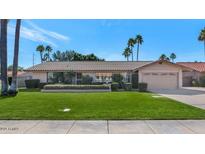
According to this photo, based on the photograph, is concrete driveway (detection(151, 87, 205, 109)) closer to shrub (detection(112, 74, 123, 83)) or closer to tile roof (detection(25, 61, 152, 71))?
tile roof (detection(25, 61, 152, 71))

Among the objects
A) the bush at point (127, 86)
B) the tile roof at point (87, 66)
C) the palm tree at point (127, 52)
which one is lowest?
the bush at point (127, 86)

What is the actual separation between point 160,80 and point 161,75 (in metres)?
0.59

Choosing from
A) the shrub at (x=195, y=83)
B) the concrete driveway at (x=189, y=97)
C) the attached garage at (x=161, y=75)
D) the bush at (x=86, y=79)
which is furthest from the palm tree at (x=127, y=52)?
the concrete driveway at (x=189, y=97)

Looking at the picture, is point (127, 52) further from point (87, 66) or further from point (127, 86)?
point (127, 86)

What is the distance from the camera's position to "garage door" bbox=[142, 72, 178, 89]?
3145 centimetres

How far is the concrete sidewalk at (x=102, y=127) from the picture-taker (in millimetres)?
8195

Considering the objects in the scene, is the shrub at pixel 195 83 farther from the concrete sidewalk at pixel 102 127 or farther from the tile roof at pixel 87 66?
the concrete sidewalk at pixel 102 127

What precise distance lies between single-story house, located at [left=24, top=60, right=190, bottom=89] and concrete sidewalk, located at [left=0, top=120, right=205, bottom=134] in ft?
71.8

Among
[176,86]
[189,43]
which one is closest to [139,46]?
[189,43]
